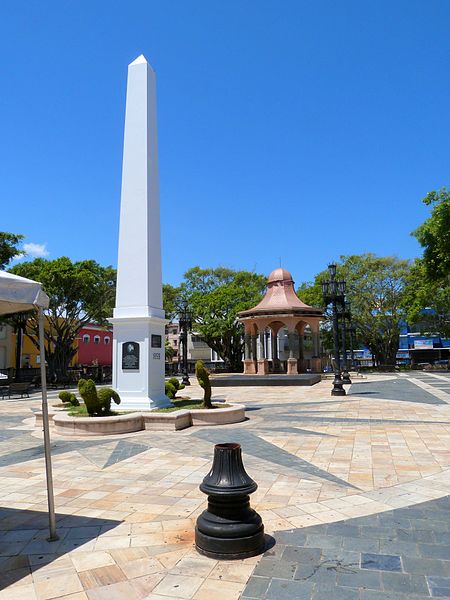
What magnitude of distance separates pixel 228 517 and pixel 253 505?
146 cm

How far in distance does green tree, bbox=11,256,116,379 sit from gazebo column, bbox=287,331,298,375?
1387 centimetres

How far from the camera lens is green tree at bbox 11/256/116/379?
99.9 feet

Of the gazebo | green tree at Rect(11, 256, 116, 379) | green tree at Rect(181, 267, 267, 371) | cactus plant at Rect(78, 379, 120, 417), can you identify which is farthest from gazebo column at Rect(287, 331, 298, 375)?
cactus plant at Rect(78, 379, 120, 417)

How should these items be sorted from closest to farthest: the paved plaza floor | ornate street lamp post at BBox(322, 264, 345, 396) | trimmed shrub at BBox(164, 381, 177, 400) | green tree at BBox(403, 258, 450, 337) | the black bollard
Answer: the paved plaza floor → the black bollard → trimmed shrub at BBox(164, 381, 177, 400) → ornate street lamp post at BBox(322, 264, 345, 396) → green tree at BBox(403, 258, 450, 337)

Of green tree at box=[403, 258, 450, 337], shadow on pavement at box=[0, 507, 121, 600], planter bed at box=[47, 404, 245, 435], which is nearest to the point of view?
shadow on pavement at box=[0, 507, 121, 600]

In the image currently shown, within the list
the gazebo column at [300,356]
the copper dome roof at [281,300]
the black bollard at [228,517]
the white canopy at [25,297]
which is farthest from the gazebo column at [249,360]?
the black bollard at [228,517]

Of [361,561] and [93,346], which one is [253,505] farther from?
[93,346]

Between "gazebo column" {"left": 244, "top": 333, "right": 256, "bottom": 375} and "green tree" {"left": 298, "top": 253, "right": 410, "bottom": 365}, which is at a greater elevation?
"green tree" {"left": 298, "top": 253, "right": 410, "bottom": 365}

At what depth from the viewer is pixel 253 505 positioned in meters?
5.59

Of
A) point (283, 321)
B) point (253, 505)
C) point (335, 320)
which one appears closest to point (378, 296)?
point (283, 321)

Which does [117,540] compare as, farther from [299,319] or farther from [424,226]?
[299,319]

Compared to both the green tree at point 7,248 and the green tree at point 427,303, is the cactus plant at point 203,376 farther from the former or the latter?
the green tree at point 427,303

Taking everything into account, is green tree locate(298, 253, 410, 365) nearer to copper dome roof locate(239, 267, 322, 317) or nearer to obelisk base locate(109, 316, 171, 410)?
copper dome roof locate(239, 267, 322, 317)

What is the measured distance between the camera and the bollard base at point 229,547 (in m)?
4.12
